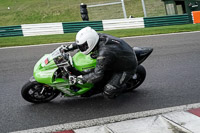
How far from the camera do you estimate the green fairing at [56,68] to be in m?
5.01

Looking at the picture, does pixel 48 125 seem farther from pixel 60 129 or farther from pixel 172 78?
pixel 172 78

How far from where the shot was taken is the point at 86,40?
471cm

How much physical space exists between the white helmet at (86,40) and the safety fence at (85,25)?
1043 centimetres

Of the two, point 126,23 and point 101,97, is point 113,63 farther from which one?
point 126,23

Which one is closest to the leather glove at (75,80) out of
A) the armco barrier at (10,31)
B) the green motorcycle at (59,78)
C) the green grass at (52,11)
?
the green motorcycle at (59,78)

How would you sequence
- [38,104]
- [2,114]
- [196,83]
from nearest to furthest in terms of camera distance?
[2,114] < [38,104] < [196,83]

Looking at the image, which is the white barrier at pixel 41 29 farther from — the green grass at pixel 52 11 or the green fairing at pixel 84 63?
the green fairing at pixel 84 63

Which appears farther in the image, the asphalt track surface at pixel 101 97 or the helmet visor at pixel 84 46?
the asphalt track surface at pixel 101 97

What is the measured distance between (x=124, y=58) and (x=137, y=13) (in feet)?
67.0

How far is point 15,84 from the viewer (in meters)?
6.61

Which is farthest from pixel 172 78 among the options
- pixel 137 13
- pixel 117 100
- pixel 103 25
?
pixel 137 13

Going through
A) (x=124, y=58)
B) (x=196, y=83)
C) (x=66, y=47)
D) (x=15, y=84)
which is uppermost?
(x=66, y=47)

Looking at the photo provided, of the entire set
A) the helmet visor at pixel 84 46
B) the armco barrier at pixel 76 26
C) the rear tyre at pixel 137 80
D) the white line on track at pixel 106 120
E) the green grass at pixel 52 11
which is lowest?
the white line on track at pixel 106 120

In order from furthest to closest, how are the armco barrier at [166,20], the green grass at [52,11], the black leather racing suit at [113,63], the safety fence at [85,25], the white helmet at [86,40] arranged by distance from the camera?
the green grass at [52,11]
the armco barrier at [166,20]
the safety fence at [85,25]
the black leather racing suit at [113,63]
the white helmet at [86,40]
